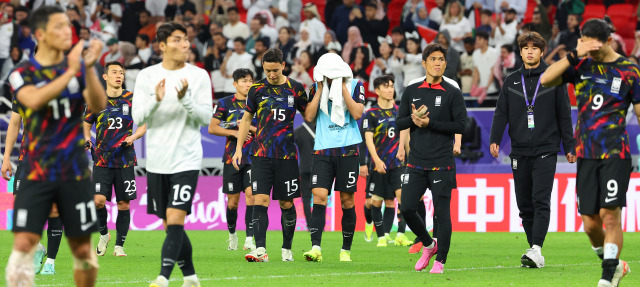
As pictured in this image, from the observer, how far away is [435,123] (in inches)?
400

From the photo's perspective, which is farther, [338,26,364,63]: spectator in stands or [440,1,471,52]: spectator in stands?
[338,26,364,63]: spectator in stands

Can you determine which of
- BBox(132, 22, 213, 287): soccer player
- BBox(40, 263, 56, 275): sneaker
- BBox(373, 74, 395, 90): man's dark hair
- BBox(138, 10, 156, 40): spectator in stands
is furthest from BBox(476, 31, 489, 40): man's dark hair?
BBox(132, 22, 213, 287): soccer player

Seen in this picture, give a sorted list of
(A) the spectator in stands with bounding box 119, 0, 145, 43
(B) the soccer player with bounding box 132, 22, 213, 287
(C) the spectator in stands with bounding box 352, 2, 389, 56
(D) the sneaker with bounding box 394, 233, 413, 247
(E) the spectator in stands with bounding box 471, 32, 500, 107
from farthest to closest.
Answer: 1. (A) the spectator in stands with bounding box 119, 0, 145, 43
2. (C) the spectator in stands with bounding box 352, 2, 389, 56
3. (E) the spectator in stands with bounding box 471, 32, 500, 107
4. (D) the sneaker with bounding box 394, 233, 413, 247
5. (B) the soccer player with bounding box 132, 22, 213, 287

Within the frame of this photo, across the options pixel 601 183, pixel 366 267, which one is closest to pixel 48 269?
pixel 366 267

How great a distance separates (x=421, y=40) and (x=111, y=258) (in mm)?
11834

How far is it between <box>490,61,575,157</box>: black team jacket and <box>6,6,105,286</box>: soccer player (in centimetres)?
580

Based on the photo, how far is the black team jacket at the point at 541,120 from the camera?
36.1 ft

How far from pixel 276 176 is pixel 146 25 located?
48.3ft

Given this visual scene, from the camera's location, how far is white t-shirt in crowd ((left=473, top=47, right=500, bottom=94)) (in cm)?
2081

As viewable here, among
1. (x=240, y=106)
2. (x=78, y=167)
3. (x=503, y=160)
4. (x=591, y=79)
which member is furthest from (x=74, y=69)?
(x=503, y=160)

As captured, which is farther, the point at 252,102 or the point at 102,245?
the point at 102,245

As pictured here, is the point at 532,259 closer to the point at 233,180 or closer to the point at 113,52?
the point at 233,180

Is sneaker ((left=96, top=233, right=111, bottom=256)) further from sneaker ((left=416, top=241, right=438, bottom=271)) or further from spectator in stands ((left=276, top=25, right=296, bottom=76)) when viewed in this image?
spectator in stands ((left=276, top=25, right=296, bottom=76))

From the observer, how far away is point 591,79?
8258mm
